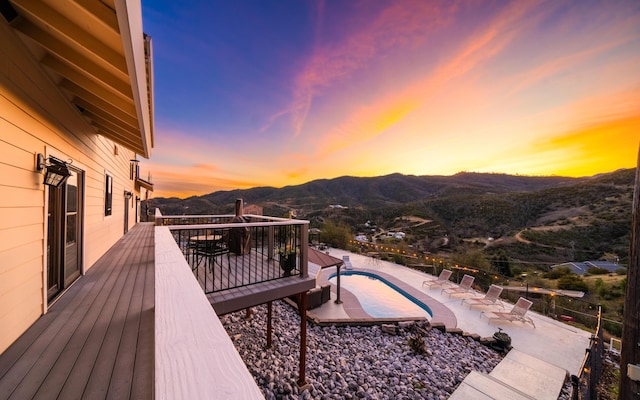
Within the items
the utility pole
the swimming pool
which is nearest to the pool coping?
the swimming pool

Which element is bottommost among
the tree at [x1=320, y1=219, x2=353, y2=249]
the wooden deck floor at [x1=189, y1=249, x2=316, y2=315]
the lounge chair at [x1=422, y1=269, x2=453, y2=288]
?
the lounge chair at [x1=422, y1=269, x2=453, y2=288]

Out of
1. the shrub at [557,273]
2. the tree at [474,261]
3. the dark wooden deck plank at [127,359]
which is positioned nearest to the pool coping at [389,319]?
the dark wooden deck plank at [127,359]

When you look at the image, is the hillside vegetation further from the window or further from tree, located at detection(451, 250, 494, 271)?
the window

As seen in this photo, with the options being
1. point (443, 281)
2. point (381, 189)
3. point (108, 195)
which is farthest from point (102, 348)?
point (381, 189)

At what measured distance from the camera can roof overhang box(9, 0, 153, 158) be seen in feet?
5.26

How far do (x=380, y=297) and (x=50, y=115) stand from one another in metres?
9.87

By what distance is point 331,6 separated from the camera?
8.20m

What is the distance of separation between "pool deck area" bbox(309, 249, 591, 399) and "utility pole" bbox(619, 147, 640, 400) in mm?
1611

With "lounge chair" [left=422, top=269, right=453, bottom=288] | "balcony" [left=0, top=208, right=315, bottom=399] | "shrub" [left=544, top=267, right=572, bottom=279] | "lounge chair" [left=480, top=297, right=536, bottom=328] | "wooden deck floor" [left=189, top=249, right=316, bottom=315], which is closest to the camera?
"balcony" [left=0, top=208, right=315, bottom=399]

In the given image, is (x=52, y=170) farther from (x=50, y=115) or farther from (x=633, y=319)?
(x=633, y=319)

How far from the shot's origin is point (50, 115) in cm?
264

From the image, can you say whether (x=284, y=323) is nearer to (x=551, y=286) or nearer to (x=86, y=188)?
(x=86, y=188)

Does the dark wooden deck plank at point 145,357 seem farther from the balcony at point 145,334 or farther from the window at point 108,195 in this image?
the window at point 108,195

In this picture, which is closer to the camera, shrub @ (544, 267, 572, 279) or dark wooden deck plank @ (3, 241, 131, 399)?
dark wooden deck plank @ (3, 241, 131, 399)
